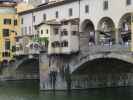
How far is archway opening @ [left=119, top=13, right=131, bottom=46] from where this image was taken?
191 ft

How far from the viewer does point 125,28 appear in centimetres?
5959

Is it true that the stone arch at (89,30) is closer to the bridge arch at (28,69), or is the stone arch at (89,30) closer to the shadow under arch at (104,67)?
the shadow under arch at (104,67)

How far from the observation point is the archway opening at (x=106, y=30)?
200ft

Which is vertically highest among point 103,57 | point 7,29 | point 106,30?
point 7,29

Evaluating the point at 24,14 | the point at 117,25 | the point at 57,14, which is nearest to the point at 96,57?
the point at 117,25

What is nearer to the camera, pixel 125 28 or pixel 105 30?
pixel 125 28

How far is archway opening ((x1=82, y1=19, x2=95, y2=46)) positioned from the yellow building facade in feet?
85.9

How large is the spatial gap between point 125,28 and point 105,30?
12.5 ft

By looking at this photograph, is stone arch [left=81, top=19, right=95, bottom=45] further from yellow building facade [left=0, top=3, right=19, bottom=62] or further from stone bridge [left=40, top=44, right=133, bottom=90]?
yellow building facade [left=0, top=3, right=19, bottom=62]

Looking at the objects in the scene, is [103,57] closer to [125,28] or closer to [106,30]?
[125,28]

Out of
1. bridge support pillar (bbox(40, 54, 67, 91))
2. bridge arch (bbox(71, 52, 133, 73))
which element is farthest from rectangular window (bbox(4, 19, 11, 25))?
bridge arch (bbox(71, 52, 133, 73))

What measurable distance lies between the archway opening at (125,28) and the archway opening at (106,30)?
62.9 inches

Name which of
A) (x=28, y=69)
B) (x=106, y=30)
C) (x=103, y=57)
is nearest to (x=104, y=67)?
(x=106, y=30)

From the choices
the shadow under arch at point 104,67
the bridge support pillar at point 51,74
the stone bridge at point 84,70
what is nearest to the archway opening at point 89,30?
the stone bridge at point 84,70
